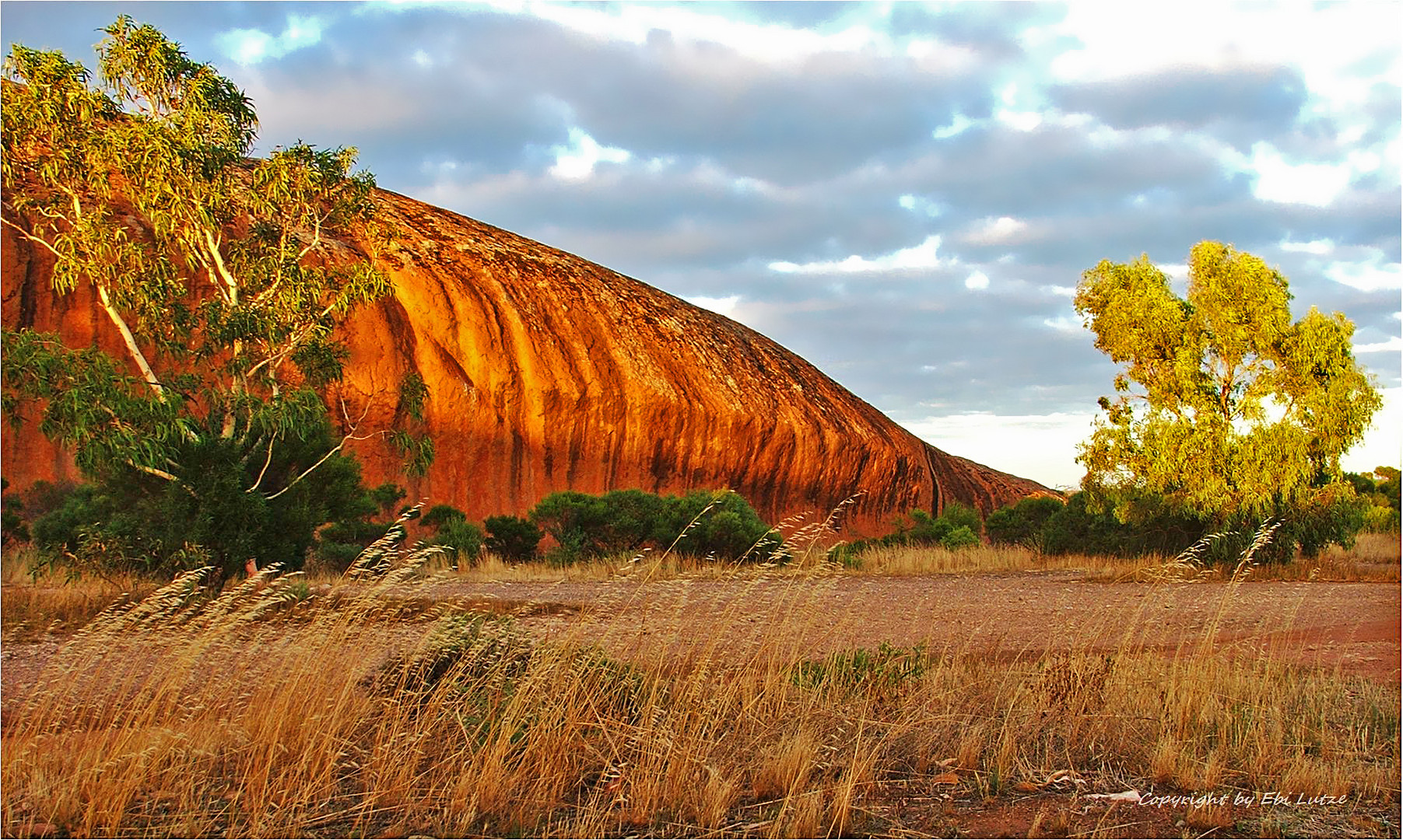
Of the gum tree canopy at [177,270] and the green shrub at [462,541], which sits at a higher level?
the gum tree canopy at [177,270]

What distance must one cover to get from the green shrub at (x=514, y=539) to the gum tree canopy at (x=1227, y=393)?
34.9 feet

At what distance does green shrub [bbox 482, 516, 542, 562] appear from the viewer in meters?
19.3

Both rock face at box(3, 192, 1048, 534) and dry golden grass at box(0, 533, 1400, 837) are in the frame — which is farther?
rock face at box(3, 192, 1048, 534)

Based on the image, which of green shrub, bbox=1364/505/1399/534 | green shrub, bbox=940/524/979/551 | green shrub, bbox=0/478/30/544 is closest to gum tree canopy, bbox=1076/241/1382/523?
green shrub, bbox=940/524/979/551

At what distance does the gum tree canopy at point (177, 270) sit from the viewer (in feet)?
35.7

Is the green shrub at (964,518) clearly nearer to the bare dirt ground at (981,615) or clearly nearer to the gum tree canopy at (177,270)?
the bare dirt ground at (981,615)

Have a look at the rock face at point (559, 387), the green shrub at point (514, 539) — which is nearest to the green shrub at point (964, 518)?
the rock face at point (559, 387)

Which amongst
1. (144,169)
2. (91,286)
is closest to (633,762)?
(144,169)

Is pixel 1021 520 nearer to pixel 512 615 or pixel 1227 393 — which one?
pixel 1227 393

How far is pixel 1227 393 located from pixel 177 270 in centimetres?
1623

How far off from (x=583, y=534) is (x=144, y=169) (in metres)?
9.67

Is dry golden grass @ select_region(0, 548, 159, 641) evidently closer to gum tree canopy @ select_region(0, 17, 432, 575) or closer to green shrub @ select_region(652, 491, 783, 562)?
gum tree canopy @ select_region(0, 17, 432, 575)

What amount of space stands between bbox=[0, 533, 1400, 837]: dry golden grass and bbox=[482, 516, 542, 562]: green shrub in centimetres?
1346

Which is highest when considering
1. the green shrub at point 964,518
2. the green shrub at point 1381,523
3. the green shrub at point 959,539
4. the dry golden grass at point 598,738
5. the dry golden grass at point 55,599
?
the green shrub at point 1381,523
